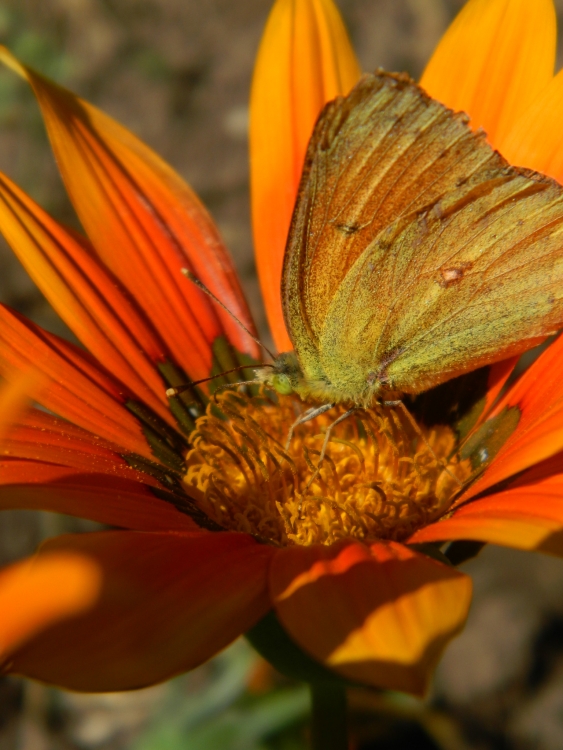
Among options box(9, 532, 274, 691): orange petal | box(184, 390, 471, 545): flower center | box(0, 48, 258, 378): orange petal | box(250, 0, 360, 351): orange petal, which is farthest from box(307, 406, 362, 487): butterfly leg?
box(250, 0, 360, 351): orange petal

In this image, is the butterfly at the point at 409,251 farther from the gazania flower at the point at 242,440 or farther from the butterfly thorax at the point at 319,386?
the gazania flower at the point at 242,440

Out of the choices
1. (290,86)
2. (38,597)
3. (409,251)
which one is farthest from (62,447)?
(290,86)

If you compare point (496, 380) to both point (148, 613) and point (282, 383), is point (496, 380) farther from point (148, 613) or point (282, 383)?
point (148, 613)

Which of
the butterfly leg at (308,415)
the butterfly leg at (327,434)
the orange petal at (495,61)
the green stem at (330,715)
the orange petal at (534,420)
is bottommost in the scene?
the green stem at (330,715)

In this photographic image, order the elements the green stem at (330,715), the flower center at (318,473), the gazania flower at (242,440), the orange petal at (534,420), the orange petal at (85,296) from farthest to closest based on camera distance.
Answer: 1. the orange petal at (85,296)
2. the flower center at (318,473)
3. the green stem at (330,715)
4. the orange petal at (534,420)
5. the gazania flower at (242,440)

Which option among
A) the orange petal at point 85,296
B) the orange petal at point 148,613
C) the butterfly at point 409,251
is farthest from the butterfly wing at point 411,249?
the orange petal at point 148,613

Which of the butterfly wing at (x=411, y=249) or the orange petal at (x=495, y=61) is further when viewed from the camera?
the orange petal at (x=495, y=61)
